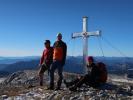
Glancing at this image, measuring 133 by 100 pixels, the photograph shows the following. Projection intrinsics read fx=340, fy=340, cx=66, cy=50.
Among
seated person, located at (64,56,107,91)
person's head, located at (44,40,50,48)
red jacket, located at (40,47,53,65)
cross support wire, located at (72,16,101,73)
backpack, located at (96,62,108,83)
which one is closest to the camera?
seated person, located at (64,56,107,91)

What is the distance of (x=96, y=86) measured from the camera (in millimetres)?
18766

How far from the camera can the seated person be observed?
18.0m

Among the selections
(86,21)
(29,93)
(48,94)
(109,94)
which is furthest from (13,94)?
(86,21)

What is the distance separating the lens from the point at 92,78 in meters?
18.2

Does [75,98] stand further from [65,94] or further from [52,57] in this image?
[52,57]

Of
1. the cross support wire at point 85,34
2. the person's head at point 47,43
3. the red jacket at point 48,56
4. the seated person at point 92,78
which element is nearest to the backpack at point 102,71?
the seated person at point 92,78

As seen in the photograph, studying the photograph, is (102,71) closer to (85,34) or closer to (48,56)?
(48,56)

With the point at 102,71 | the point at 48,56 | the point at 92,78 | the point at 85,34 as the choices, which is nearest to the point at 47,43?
the point at 48,56

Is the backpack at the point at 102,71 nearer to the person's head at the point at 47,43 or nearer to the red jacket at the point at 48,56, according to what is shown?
the red jacket at the point at 48,56

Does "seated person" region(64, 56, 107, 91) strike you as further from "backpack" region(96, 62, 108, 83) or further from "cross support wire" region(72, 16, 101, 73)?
"cross support wire" region(72, 16, 101, 73)

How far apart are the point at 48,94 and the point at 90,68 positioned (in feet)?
8.71

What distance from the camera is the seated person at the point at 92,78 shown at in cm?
1805

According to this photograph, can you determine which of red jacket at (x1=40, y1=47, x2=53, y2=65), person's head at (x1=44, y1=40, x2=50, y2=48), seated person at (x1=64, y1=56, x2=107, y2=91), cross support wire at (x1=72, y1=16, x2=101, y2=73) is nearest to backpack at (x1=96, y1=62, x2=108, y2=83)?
seated person at (x1=64, y1=56, x2=107, y2=91)

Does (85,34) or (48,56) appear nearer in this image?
(48,56)
